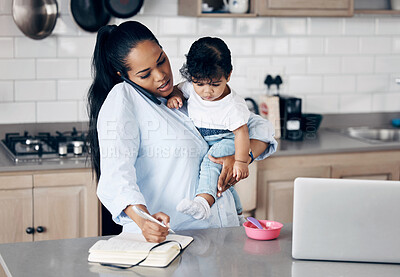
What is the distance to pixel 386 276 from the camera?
5.29ft

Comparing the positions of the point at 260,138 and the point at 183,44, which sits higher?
the point at 183,44

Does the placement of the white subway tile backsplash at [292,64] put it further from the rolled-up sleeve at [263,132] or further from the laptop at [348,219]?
the laptop at [348,219]


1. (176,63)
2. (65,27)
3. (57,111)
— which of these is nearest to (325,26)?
(176,63)

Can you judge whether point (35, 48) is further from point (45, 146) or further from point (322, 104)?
point (322, 104)

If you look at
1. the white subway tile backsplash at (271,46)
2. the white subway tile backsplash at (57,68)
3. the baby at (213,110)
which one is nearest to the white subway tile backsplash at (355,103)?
the white subway tile backsplash at (271,46)

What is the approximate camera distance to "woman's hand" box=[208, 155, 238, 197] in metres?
2.07

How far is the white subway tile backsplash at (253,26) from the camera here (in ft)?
12.6

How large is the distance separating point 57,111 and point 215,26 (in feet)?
3.69

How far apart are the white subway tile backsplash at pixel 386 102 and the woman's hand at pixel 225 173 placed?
2.33 m

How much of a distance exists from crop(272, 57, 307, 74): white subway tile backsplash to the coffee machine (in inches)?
13.5

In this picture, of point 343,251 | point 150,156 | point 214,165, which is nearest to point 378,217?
point 343,251

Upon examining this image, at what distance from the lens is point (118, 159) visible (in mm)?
1837

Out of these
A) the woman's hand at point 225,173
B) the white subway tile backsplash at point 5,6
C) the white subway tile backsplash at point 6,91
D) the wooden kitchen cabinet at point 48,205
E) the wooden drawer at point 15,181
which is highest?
the white subway tile backsplash at point 5,6

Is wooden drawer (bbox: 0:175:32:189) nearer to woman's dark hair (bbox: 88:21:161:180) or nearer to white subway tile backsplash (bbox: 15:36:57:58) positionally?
white subway tile backsplash (bbox: 15:36:57:58)
